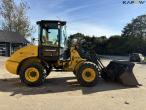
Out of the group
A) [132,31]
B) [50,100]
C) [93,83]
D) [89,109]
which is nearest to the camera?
[89,109]

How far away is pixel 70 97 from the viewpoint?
11.5 m

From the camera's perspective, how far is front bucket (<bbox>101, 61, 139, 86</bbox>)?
14.5 metres

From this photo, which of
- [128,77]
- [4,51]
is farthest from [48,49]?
[4,51]

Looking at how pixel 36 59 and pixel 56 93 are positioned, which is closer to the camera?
pixel 56 93

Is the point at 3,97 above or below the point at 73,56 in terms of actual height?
below

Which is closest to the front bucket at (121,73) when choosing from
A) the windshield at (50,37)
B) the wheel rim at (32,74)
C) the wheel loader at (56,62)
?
the wheel loader at (56,62)

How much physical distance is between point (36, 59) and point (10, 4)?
49.2 m

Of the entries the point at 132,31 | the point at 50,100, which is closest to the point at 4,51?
the point at 132,31

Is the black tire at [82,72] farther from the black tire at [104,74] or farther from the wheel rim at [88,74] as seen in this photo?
the black tire at [104,74]

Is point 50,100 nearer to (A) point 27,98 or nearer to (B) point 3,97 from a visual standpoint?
(A) point 27,98

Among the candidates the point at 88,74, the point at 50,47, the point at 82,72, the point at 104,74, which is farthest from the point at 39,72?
the point at 104,74

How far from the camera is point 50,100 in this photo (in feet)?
35.6

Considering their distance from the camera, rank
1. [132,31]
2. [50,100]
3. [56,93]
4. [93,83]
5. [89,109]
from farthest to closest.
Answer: [132,31]
[93,83]
[56,93]
[50,100]
[89,109]

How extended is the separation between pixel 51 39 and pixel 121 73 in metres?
3.59
